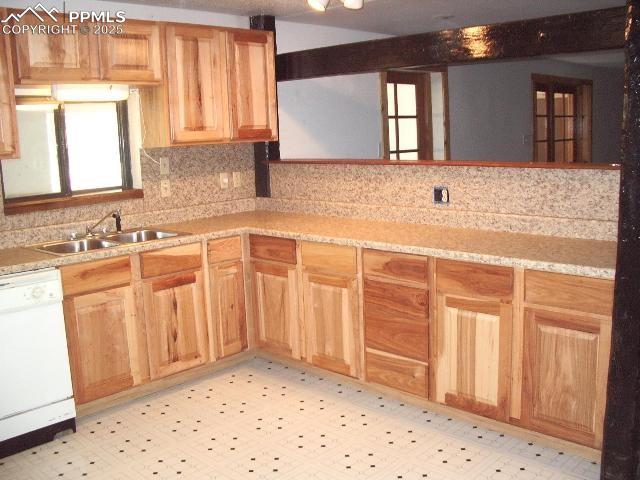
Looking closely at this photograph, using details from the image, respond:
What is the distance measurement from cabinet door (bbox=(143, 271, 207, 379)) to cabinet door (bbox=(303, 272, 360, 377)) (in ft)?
2.05

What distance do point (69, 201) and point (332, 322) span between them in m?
1.67

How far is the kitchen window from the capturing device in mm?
3549

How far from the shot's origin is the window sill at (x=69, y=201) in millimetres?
3471

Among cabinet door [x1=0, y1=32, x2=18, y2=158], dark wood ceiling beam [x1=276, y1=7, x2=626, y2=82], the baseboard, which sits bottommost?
the baseboard

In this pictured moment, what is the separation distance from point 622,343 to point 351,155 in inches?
145

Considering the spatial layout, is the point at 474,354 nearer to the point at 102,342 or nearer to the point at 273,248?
the point at 273,248

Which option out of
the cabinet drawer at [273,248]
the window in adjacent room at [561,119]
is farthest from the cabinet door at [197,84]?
Result: the window in adjacent room at [561,119]

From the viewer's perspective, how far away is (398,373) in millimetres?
3232

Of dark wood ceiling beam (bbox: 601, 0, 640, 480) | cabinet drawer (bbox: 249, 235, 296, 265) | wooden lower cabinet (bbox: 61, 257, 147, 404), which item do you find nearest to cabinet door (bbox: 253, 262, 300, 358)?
cabinet drawer (bbox: 249, 235, 296, 265)

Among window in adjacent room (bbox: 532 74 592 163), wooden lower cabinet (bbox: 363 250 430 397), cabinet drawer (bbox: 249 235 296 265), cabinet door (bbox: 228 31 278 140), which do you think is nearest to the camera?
wooden lower cabinet (bbox: 363 250 430 397)

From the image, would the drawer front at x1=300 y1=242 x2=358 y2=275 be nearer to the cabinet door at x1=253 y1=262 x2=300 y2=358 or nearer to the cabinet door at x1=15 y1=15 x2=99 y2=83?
the cabinet door at x1=253 y1=262 x2=300 y2=358

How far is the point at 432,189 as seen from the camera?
143 inches

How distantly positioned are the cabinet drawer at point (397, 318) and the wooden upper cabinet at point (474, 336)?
9cm

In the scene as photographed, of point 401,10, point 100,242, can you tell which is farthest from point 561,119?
point 100,242
